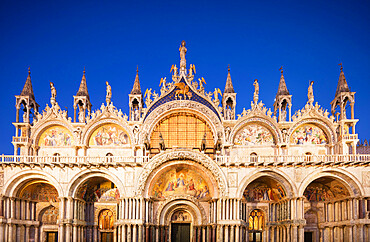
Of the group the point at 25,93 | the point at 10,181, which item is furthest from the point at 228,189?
the point at 25,93

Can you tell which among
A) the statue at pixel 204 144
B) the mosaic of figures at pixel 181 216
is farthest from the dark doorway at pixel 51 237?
the statue at pixel 204 144

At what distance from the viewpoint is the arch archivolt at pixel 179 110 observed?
116 feet

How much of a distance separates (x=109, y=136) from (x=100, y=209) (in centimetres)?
664

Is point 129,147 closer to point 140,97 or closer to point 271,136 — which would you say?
point 140,97

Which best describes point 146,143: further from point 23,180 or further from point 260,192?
point 260,192

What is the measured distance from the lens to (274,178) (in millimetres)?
32531

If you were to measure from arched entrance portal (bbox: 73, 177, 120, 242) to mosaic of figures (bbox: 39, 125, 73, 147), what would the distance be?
184 inches

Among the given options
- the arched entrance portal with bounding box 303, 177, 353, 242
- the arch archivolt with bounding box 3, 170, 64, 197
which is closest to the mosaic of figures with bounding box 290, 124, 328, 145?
the arched entrance portal with bounding box 303, 177, 353, 242

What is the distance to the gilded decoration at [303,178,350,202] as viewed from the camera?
33719 millimetres

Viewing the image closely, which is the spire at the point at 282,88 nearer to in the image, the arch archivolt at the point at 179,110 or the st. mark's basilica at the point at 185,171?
the st. mark's basilica at the point at 185,171

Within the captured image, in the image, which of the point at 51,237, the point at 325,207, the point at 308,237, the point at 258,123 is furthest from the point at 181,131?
the point at 51,237

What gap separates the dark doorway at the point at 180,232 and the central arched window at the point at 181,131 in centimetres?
707

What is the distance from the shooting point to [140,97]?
117 feet

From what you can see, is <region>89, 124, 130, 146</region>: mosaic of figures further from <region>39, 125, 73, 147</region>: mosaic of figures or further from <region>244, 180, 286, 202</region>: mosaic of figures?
<region>244, 180, 286, 202</region>: mosaic of figures
